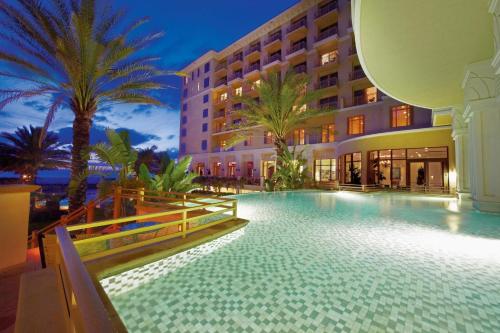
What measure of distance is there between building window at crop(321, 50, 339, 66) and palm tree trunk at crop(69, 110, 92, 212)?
23.4m

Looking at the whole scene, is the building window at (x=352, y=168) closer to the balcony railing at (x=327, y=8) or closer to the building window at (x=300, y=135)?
the building window at (x=300, y=135)

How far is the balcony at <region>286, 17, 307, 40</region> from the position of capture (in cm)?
2671

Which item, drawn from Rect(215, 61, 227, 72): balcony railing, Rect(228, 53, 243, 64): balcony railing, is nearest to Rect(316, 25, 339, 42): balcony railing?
Rect(228, 53, 243, 64): balcony railing

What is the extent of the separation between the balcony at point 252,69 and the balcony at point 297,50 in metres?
4.75

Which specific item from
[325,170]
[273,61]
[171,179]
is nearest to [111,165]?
[171,179]

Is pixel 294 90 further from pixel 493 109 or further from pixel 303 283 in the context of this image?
pixel 303 283

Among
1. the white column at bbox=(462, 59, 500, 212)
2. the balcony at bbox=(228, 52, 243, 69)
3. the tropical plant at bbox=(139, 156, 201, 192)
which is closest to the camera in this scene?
the white column at bbox=(462, 59, 500, 212)

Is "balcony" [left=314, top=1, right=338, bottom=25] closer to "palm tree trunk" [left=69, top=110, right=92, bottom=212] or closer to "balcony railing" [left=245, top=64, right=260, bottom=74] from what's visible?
"balcony railing" [left=245, top=64, right=260, bottom=74]

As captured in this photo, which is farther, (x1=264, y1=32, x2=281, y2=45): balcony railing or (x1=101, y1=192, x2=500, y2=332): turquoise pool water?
(x1=264, y1=32, x2=281, y2=45): balcony railing

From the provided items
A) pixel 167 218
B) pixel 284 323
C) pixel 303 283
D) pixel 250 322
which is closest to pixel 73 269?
pixel 250 322

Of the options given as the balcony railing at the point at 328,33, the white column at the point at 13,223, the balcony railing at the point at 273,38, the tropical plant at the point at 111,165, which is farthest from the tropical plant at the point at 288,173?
the balcony railing at the point at 273,38

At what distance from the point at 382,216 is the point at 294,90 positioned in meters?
11.3

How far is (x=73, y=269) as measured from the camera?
1.32m

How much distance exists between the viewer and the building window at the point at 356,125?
22031mm
